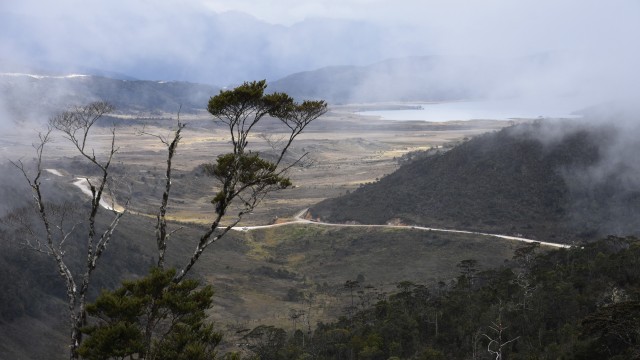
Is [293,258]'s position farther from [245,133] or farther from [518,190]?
[245,133]

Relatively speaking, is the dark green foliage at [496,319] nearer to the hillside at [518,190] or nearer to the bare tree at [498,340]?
the bare tree at [498,340]

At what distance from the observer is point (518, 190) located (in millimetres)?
73750

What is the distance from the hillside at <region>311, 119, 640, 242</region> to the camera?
220 ft

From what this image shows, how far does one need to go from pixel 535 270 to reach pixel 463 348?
15.2 metres

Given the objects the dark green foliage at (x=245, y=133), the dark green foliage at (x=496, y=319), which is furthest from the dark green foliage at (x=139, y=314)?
the dark green foliage at (x=496, y=319)

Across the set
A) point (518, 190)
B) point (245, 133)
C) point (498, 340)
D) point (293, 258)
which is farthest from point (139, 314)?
point (518, 190)

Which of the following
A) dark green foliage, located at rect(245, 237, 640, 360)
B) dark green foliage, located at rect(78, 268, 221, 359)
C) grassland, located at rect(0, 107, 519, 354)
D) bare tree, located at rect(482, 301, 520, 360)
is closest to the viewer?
dark green foliage, located at rect(78, 268, 221, 359)

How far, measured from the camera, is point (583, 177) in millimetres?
73312

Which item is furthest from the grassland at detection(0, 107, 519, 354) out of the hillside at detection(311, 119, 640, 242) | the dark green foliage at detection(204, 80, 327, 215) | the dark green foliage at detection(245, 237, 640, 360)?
the dark green foliage at detection(204, 80, 327, 215)

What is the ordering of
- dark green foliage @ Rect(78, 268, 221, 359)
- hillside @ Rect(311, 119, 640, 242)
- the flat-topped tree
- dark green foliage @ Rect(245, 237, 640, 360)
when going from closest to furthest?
dark green foliage @ Rect(78, 268, 221, 359) < the flat-topped tree < dark green foliage @ Rect(245, 237, 640, 360) < hillside @ Rect(311, 119, 640, 242)

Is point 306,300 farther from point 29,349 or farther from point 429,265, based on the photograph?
point 29,349

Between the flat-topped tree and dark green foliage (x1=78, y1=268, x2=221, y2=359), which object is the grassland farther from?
dark green foliage (x1=78, y1=268, x2=221, y2=359)

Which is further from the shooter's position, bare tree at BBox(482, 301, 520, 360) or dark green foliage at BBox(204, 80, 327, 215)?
bare tree at BBox(482, 301, 520, 360)

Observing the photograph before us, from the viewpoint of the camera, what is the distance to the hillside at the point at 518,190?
67.1 m
